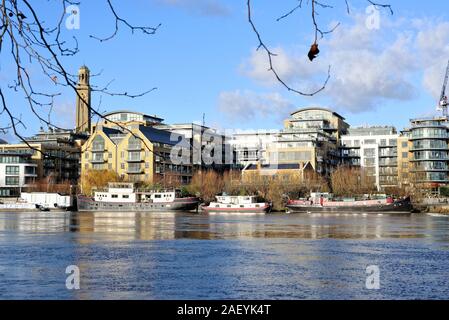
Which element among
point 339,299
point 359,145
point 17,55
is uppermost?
point 359,145

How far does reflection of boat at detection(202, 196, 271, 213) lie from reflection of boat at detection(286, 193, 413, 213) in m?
4.77

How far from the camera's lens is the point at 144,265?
22141 millimetres

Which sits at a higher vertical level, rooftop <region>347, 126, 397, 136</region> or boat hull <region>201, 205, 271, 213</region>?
rooftop <region>347, 126, 397, 136</region>

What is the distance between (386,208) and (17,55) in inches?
3363

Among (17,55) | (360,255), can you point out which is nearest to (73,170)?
(360,255)

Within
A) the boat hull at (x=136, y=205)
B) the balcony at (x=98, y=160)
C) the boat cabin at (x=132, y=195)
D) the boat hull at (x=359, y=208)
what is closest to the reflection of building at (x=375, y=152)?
the boat hull at (x=359, y=208)

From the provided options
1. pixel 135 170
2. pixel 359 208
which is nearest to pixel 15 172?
pixel 135 170

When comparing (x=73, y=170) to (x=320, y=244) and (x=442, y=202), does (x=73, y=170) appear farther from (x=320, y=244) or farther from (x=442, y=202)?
(x=320, y=244)

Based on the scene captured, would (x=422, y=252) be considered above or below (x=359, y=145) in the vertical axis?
below

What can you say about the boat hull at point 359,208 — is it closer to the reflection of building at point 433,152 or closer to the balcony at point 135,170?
the reflection of building at point 433,152

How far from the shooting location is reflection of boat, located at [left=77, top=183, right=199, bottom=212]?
3730 inches

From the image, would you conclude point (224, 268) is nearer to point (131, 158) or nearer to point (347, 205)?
point (347, 205)

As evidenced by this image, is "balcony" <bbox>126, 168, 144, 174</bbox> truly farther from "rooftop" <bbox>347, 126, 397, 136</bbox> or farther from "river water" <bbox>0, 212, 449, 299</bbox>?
"river water" <bbox>0, 212, 449, 299</bbox>

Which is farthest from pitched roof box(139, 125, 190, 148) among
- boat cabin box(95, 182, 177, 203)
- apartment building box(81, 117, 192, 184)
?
boat cabin box(95, 182, 177, 203)
